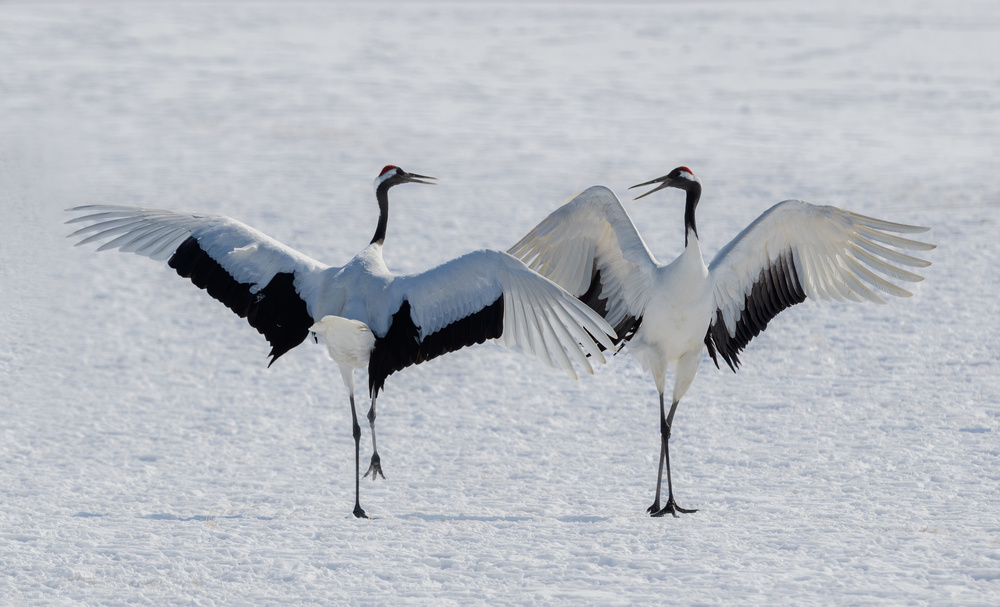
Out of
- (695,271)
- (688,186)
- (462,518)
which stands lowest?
(462,518)

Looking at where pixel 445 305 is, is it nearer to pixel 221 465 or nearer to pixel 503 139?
pixel 221 465

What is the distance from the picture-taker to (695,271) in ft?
20.1

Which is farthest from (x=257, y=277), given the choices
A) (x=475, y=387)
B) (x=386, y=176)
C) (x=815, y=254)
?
(x=815, y=254)

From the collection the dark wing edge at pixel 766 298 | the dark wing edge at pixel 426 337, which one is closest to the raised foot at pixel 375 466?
the dark wing edge at pixel 426 337

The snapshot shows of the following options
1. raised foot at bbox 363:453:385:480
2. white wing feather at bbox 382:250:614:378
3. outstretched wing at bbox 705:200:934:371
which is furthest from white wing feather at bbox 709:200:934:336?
raised foot at bbox 363:453:385:480

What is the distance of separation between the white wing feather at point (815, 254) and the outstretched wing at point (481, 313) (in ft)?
3.16

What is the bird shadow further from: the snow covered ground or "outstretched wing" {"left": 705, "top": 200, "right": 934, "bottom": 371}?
"outstretched wing" {"left": 705, "top": 200, "right": 934, "bottom": 371}

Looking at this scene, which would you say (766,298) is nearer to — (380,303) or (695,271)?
(695,271)

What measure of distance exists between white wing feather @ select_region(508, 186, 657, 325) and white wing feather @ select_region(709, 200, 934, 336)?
0.43m

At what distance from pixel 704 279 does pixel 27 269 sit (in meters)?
7.26

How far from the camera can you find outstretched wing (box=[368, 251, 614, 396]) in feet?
19.2

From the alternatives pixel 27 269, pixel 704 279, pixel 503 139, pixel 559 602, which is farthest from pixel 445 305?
pixel 503 139

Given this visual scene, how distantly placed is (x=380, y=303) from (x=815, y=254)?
2464 millimetres

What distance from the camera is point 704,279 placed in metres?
6.16
